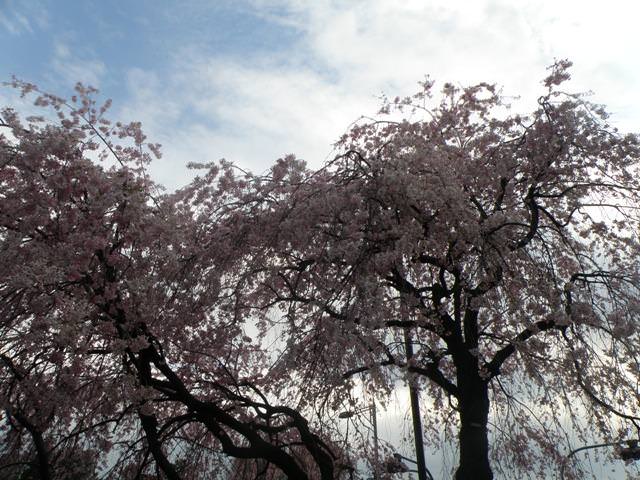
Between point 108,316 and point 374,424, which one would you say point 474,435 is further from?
point 108,316

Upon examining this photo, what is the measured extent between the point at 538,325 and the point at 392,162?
3164 millimetres

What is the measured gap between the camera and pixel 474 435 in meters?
7.79

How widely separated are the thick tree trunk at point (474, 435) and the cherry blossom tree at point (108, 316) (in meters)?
1.97

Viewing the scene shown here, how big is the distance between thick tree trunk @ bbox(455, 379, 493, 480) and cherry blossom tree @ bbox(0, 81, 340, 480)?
1.97 meters

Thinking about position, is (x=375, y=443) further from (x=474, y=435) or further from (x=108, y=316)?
(x=108, y=316)

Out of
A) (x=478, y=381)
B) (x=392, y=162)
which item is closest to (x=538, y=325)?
(x=478, y=381)

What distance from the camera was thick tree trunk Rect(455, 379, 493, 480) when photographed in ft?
25.1

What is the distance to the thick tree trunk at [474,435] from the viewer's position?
7660 millimetres

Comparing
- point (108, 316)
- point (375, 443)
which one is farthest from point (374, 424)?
point (108, 316)

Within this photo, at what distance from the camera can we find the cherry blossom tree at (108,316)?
645cm

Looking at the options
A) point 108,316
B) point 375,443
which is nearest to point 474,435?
point 375,443

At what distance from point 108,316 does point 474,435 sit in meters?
Answer: 5.38

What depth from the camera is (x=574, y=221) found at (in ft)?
28.9

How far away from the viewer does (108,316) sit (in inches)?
262
